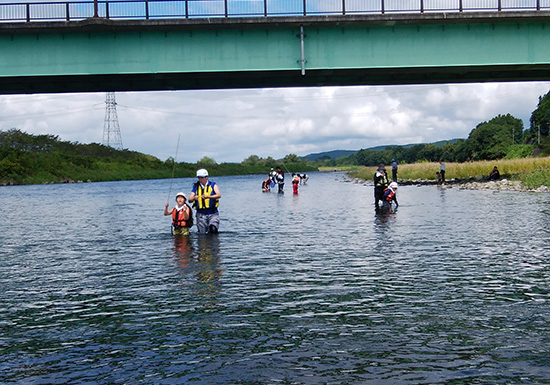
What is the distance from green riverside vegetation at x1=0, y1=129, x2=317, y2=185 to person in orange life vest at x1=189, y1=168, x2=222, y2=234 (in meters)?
66.2

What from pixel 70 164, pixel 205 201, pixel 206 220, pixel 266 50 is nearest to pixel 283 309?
pixel 205 201

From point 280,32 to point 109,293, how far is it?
19.6 m

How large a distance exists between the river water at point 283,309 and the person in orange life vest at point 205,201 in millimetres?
679

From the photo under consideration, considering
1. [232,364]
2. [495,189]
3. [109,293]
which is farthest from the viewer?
[495,189]

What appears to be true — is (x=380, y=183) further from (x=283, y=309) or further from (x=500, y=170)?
(x=500, y=170)

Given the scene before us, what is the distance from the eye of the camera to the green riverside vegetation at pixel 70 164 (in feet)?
334

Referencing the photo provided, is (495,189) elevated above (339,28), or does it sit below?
below

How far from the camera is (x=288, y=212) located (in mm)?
28656

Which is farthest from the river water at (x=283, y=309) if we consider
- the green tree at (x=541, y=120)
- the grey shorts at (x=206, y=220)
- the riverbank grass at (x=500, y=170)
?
the green tree at (x=541, y=120)

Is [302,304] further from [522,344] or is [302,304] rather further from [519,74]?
[519,74]

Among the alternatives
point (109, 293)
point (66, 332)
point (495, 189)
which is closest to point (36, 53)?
point (109, 293)

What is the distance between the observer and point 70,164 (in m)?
116

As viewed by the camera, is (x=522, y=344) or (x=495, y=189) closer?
(x=522, y=344)

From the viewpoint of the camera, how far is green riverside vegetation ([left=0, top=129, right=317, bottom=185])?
4011 inches
